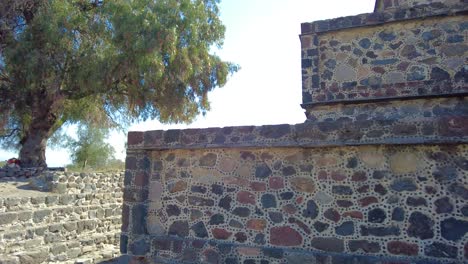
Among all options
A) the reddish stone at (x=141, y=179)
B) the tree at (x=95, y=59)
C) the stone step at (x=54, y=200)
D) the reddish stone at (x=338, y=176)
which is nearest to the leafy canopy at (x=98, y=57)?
the tree at (x=95, y=59)

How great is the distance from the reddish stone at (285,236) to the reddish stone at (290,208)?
0.17 meters

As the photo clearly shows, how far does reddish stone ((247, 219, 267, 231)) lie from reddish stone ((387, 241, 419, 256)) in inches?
50.4

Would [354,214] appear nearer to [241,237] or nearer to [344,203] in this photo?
[344,203]

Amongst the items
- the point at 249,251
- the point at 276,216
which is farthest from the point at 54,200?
the point at 276,216

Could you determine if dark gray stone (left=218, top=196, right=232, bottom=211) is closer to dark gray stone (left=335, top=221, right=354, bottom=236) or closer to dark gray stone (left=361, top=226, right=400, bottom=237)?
dark gray stone (left=335, top=221, right=354, bottom=236)

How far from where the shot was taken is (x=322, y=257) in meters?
3.60

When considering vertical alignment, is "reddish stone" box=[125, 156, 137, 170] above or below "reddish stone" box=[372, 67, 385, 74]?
below

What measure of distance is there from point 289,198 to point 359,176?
77cm

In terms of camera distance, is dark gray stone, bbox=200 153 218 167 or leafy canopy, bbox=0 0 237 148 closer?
dark gray stone, bbox=200 153 218 167

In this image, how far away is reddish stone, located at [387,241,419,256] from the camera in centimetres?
334

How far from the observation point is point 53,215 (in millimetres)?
7254

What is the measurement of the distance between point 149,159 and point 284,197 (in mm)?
1912

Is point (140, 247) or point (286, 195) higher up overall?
point (286, 195)

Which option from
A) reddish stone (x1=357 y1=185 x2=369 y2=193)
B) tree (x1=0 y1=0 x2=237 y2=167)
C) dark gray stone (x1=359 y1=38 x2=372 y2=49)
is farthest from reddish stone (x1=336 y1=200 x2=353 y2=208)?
tree (x1=0 y1=0 x2=237 y2=167)
